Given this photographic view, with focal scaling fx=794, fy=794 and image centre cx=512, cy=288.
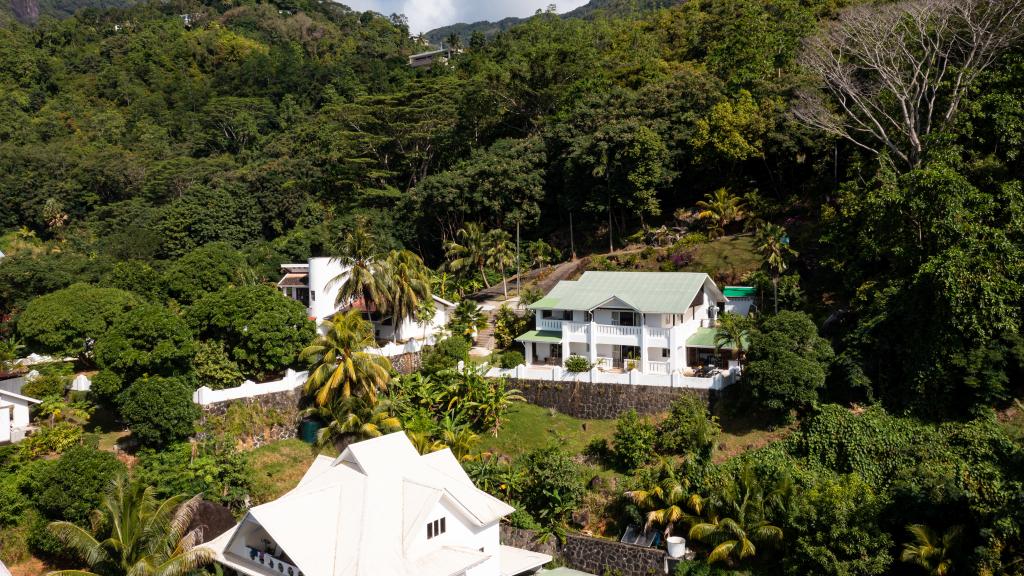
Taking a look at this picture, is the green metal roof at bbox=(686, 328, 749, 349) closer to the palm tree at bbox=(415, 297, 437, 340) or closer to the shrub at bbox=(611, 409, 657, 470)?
the shrub at bbox=(611, 409, 657, 470)

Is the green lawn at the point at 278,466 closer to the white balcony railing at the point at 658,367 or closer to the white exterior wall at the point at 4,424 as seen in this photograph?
the white exterior wall at the point at 4,424

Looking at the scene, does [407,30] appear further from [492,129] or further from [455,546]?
[455,546]

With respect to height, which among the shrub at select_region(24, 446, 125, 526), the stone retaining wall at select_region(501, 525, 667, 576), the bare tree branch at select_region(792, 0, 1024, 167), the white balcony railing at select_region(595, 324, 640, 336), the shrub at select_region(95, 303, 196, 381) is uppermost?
the bare tree branch at select_region(792, 0, 1024, 167)

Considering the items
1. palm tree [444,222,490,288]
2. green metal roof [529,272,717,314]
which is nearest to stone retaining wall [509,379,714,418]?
green metal roof [529,272,717,314]

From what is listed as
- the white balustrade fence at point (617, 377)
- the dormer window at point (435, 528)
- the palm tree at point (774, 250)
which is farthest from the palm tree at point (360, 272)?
the palm tree at point (774, 250)

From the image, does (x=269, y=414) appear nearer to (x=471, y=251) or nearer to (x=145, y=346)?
(x=145, y=346)

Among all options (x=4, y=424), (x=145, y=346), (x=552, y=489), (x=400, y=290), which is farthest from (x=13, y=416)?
(x=552, y=489)
